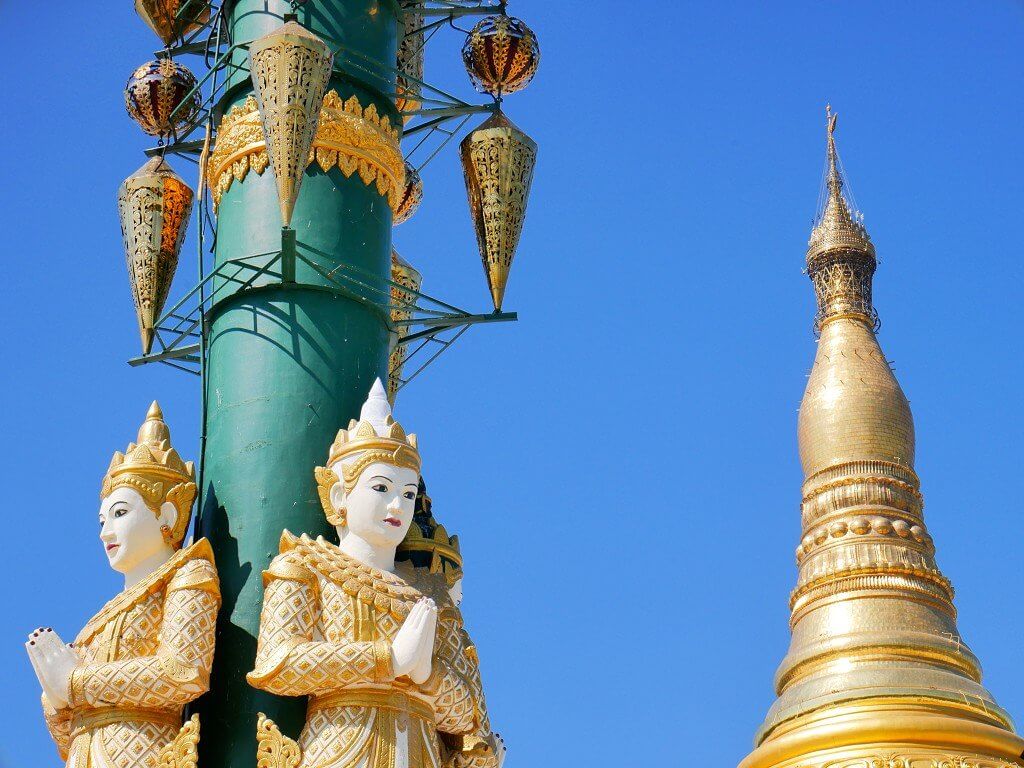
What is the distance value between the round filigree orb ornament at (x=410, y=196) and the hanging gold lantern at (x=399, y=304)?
0.32 m

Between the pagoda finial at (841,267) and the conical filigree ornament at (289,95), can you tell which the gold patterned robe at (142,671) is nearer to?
the conical filigree ornament at (289,95)

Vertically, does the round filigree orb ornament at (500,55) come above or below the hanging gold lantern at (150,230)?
above

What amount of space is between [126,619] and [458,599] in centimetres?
195

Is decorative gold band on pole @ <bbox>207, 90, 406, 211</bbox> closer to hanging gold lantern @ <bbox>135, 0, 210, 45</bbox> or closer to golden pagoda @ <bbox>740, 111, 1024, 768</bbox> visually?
hanging gold lantern @ <bbox>135, 0, 210, 45</bbox>

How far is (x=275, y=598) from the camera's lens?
36.1 ft

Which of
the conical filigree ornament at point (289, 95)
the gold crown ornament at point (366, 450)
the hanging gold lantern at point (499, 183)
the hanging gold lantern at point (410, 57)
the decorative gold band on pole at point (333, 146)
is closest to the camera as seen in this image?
the gold crown ornament at point (366, 450)

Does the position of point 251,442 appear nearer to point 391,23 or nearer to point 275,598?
point 275,598

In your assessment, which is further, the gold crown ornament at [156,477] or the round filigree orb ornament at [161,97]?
the round filigree orb ornament at [161,97]

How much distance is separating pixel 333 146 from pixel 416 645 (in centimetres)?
362

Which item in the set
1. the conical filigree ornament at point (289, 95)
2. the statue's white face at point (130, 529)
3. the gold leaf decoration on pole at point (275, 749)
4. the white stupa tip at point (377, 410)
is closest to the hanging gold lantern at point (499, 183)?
the conical filigree ornament at point (289, 95)

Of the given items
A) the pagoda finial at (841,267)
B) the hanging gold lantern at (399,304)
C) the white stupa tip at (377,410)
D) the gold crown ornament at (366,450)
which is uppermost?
the pagoda finial at (841,267)

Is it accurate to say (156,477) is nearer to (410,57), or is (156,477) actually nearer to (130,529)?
(130,529)

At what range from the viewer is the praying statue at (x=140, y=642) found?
1080 centimetres

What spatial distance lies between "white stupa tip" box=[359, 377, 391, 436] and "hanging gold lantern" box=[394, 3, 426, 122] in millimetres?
2566
